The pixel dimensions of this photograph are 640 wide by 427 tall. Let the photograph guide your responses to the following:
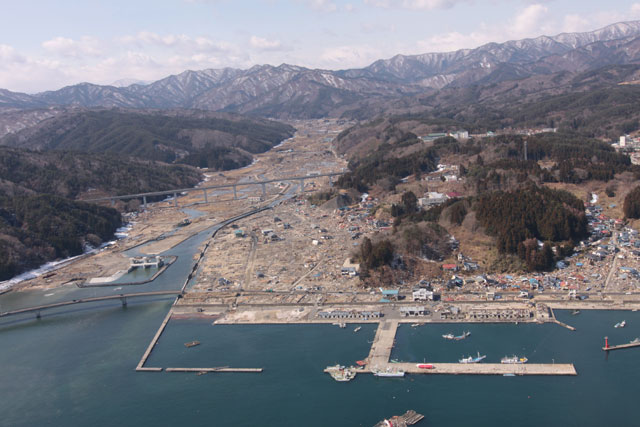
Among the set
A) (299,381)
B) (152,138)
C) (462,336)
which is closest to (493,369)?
(462,336)

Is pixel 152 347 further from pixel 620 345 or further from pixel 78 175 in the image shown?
pixel 78 175

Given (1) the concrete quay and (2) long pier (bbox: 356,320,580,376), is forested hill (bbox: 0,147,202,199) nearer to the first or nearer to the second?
(2) long pier (bbox: 356,320,580,376)

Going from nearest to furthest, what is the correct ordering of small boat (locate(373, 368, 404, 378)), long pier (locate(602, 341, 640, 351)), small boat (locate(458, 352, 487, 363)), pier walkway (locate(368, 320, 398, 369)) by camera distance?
small boat (locate(373, 368, 404, 378))
small boat (locate(458, 352, 487, 363))
pier walkway (locate(368, 320, 398, 369))
long pier (locate(602, 341, 640, 351))

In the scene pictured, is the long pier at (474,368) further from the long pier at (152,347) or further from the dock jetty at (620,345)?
the long pier at (152,347)

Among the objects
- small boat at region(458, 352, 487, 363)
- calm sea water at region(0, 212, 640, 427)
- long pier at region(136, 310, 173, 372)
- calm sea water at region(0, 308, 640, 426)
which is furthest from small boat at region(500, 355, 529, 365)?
long pier at region(136, 310, 173, 372)

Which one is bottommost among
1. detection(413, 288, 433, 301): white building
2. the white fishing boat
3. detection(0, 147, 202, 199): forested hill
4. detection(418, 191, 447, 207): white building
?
the white fishing boat

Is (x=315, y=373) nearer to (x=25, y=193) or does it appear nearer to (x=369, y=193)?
(x=369, y=193)
